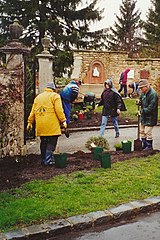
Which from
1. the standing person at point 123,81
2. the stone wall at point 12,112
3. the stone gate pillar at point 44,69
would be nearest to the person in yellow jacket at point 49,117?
the stone wall at point 12,112

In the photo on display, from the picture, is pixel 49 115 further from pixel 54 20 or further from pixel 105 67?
pixel 54 20

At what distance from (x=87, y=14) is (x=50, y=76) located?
1893 centimetres

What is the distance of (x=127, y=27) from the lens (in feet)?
160

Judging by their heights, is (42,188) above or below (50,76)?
below

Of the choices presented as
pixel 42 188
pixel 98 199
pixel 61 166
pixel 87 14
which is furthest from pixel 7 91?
pixel 87 14

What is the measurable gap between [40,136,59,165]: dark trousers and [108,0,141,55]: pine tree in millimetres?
39567

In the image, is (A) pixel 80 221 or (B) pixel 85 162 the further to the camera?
(B) pixel 85 162

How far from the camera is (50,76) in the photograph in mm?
10984

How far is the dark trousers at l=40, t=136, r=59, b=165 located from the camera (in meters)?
7.53

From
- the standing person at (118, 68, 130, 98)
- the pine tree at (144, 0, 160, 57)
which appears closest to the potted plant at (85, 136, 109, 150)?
the standing person at (118, 68, 130, 98)

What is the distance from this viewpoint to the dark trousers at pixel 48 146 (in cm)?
753

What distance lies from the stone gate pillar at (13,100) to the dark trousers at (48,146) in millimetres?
799

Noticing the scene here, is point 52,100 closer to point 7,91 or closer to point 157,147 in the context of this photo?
point 7,91

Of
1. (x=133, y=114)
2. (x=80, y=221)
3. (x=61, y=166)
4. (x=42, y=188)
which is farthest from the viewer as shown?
(x=133, y=114)
